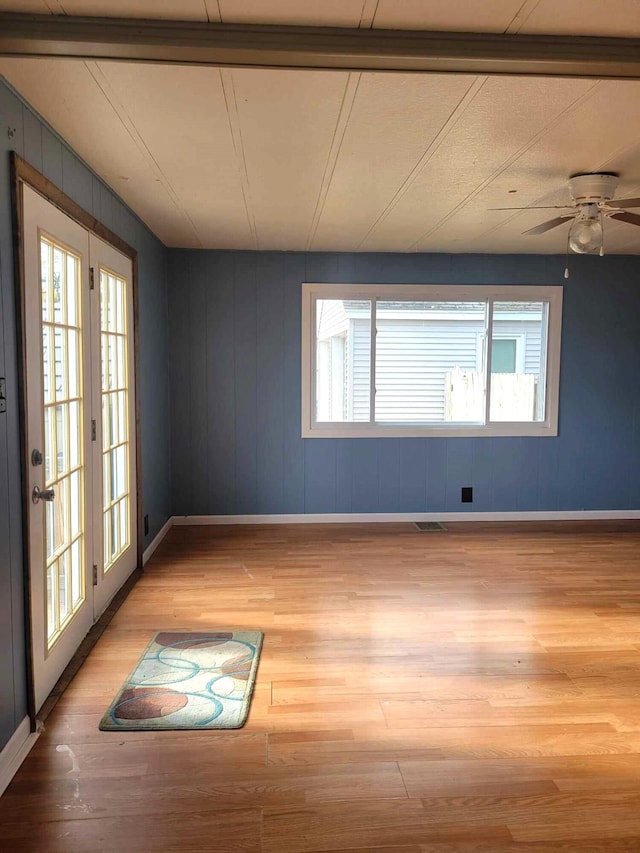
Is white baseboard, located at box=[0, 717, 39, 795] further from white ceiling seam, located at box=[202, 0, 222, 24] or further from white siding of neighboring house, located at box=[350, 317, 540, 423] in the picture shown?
white siding of neighboring house, located at box=[350, 317, 540, 423]

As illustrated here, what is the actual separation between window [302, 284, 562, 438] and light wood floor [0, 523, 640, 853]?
5.68 feet

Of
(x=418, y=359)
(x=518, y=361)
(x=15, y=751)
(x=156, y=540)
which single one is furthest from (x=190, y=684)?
(x=518, y=361)

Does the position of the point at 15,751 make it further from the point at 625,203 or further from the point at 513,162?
the point at 625,203

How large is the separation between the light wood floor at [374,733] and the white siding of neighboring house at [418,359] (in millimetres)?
1817

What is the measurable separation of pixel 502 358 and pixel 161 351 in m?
3.00

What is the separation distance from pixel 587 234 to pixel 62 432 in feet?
9.53

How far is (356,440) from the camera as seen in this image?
5.62m

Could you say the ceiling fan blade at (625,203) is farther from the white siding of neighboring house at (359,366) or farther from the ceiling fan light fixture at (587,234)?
the white siding of neighboring house at (359,366)

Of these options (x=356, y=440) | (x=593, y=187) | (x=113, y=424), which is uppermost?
(x=593, y=187)

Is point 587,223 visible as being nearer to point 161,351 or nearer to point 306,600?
point 306,600

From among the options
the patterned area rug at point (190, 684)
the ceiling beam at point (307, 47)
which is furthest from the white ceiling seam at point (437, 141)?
the patterned area rug at point (190, 684)

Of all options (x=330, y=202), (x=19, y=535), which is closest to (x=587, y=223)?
(x=330, y=202)

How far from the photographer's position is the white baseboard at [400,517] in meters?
5.59

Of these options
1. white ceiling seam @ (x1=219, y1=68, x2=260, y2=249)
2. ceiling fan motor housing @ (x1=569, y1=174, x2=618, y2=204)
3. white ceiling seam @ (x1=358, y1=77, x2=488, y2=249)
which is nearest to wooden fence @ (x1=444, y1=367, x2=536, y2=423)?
white ceiling seam @ (x1=358, y1=77, x2=488, y2=249)
